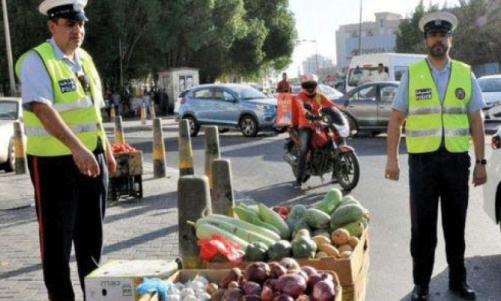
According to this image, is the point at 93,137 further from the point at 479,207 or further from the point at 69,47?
the point at 479,207

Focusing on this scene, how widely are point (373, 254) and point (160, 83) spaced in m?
34.8

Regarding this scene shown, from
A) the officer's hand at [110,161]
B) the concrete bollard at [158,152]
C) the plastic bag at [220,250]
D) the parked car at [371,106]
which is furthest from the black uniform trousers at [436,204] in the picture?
the parked car at [371,106]

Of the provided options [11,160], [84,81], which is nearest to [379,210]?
[84,81]

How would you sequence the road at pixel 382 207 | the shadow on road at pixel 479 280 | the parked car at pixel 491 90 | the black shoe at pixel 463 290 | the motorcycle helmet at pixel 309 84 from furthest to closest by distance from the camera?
1. the parked car at pixel 491 90
2. the motorcycle helmet at pixel 309 84
3. the road at pixel 382 207
4. the shadow on road at pixel 479 280
5. the black shoe at pixel 463 290

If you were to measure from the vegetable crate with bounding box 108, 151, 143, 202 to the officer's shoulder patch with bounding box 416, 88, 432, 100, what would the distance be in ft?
17.7

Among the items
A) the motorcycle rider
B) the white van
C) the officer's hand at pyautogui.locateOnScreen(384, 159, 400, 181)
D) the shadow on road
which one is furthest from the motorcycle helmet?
the white van

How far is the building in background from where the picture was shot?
121 metres

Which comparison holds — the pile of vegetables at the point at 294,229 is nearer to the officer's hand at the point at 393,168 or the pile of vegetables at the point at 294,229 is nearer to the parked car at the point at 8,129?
the officer's hand at the point at 393,168

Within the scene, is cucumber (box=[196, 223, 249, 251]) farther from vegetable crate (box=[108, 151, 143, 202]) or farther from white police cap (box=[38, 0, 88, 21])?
vegetable crate (box=[108, 151, 143, 202])

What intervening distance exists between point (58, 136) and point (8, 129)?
10924 mm

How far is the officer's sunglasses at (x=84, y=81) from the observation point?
14.2 feet

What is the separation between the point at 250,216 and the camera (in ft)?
16.9

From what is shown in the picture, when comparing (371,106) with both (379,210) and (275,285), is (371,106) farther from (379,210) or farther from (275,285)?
(275,285)

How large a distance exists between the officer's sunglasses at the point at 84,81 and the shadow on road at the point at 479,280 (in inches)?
115
